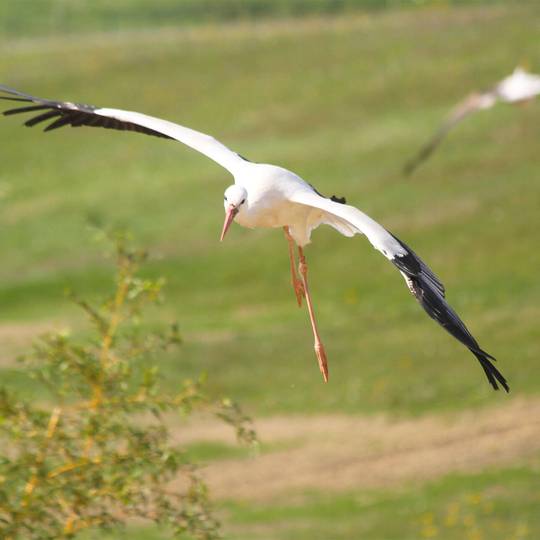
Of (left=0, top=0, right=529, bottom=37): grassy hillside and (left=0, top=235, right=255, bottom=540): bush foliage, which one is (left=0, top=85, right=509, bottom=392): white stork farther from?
(left=0, top=0, right=529, bottom=37): grassy hillside

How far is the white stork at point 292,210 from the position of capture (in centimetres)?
809

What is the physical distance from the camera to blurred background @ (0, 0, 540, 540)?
2075 centimetres

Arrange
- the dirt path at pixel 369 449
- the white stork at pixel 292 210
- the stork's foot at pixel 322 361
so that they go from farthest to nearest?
the dirt path at pixel 369 449, the stork's foot at pixel 322 361, the white stork at pixel 292 210

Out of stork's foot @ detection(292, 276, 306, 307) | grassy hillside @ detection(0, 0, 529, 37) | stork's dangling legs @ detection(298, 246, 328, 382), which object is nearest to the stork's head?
stork's dangling legs @ detection(298, 246, 328, 382)

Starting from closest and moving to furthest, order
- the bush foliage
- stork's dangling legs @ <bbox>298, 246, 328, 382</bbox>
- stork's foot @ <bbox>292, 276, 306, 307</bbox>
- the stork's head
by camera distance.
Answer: the bush foliage
the stork's head
stork's dangling legs @ <bbox>298, 246, 328, 382</bbox>
stork's foot @ <bbox>292, 276, 306, 307</bbox>

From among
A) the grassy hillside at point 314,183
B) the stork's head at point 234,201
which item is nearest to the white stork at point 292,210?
the stork's head at point 234,201

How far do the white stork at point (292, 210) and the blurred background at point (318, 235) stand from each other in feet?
7.00

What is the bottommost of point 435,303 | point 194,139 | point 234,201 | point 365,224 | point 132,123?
point 435,303

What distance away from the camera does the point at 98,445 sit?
970cm

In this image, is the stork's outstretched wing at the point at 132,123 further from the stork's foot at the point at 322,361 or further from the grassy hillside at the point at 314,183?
the grassy hillside at the point at 314,183

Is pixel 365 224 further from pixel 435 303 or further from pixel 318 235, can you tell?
pixel 318 235

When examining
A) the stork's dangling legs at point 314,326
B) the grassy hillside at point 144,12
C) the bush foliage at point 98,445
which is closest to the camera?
the bush foliage at point 98,445

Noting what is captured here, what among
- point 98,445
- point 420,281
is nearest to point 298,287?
point 98,445

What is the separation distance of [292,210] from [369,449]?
39.8 feet
